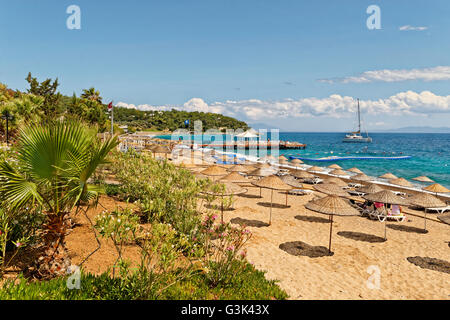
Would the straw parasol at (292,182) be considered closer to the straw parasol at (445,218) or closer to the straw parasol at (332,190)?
the straw parasol at (332,190)

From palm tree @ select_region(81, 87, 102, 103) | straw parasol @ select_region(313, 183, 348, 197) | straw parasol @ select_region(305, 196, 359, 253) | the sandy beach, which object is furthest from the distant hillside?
straw parasol @ select_region(305, 196, 359, 253)

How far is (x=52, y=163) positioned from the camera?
4.93 metres

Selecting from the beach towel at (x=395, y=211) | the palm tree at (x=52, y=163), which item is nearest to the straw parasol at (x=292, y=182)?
the beach towel at (x=395, y=211)

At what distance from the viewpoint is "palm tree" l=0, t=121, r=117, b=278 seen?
4.84 meters

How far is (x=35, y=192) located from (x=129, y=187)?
714 centimetres

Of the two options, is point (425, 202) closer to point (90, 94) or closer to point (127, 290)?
point (127, 290)

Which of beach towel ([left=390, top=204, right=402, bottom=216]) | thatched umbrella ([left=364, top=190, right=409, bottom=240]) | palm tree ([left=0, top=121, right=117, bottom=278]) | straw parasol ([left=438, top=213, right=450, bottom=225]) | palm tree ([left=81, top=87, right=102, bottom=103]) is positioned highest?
palm tree ([left=81, top=87, right=102, bottom=103])

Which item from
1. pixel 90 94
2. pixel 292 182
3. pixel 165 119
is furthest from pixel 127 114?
pixel 292 182

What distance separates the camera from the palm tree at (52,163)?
4.84m

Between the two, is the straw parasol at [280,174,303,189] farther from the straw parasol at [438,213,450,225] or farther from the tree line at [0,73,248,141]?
the tree line at [0,73,248,141]

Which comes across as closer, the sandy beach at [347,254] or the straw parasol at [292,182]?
the sandy beach at [347,254]

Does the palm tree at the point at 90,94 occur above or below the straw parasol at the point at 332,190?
above

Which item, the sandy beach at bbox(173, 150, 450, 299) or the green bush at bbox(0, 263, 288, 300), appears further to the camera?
the sandy beach at bbox(173, 150, 450, 299)
